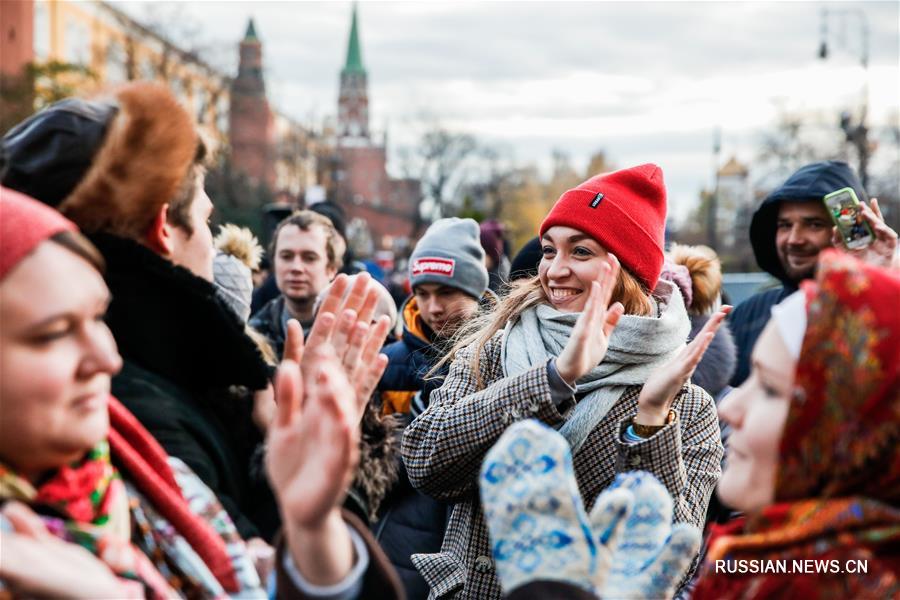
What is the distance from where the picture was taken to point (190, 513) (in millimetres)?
1867

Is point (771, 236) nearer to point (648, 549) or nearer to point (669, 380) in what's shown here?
point (669, 380)

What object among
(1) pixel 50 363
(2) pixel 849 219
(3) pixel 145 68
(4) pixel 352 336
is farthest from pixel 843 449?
(3) pixel 145 68

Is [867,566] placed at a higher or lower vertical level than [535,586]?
higher

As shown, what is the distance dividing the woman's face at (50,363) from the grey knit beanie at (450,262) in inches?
130

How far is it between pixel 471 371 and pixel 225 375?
1.17 meters

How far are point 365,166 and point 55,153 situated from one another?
105688 millimetres

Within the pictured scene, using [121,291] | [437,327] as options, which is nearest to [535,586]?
[121,291]

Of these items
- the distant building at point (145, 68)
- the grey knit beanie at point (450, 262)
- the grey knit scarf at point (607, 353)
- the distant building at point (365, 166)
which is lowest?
the distant building at point (365, 166)

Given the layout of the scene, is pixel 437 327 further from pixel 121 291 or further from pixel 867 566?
pixel 867 566

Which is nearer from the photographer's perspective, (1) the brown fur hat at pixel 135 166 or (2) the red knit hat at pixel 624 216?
(1) the brown fur hat at pixel 135 166

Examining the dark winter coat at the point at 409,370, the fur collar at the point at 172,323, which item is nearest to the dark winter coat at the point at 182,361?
the fur collar at the point at 172,323

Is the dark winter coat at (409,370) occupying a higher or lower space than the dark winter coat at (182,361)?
lower

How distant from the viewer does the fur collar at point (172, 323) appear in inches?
85.1

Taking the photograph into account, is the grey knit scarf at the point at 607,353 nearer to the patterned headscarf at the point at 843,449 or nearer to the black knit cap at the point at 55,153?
the patterned headscarf at the point at 843,449
